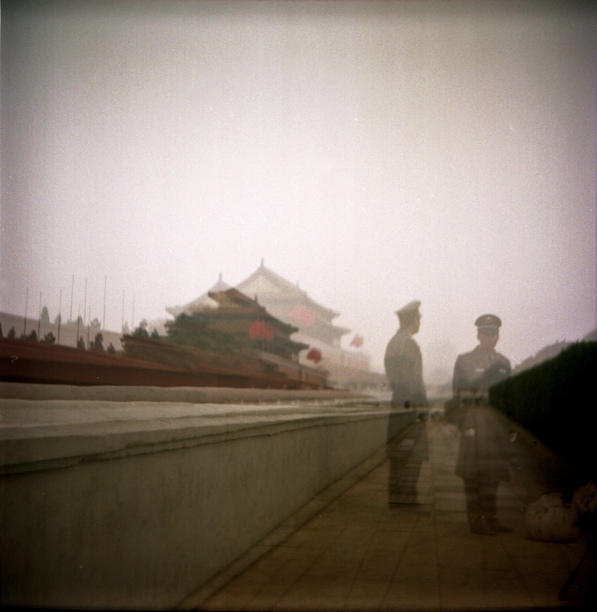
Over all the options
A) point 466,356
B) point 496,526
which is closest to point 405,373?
point 466,356

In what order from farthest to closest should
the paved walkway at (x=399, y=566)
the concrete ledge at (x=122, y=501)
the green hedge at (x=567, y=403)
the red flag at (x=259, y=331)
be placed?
the red flag at (x=259, y=331)
the green hedge at (x=567, y=403)
the paved walkway at (x=399, y=566)
the concrete ledge at (x=122, y=501)

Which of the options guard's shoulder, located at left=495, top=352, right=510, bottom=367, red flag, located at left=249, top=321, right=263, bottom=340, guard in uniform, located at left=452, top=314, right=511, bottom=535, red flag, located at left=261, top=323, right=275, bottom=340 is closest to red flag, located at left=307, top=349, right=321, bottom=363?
red flag, located at left=261, top=323, right=275, bottom=340

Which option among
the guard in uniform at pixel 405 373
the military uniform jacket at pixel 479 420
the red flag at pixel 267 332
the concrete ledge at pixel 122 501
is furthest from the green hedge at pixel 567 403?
the red flag at pixel 267 332

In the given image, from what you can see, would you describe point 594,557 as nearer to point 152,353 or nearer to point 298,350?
point 152,353

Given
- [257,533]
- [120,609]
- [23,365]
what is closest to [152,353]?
[23,365]

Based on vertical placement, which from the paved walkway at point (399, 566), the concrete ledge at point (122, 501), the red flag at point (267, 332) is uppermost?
the red flag at point (267, 332)

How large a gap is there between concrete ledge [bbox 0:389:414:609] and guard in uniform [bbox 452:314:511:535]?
5.24ft

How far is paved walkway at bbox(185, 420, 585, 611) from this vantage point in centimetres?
311

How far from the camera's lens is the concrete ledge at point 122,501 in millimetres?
1879

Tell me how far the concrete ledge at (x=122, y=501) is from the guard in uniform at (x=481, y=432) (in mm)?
1598

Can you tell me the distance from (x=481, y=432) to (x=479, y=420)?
12cm

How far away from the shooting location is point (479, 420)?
16.7 ft

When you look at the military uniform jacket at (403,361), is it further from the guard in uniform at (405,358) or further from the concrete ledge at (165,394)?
the concrete ledge at (165,394)

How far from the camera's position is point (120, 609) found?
2.34 metres
